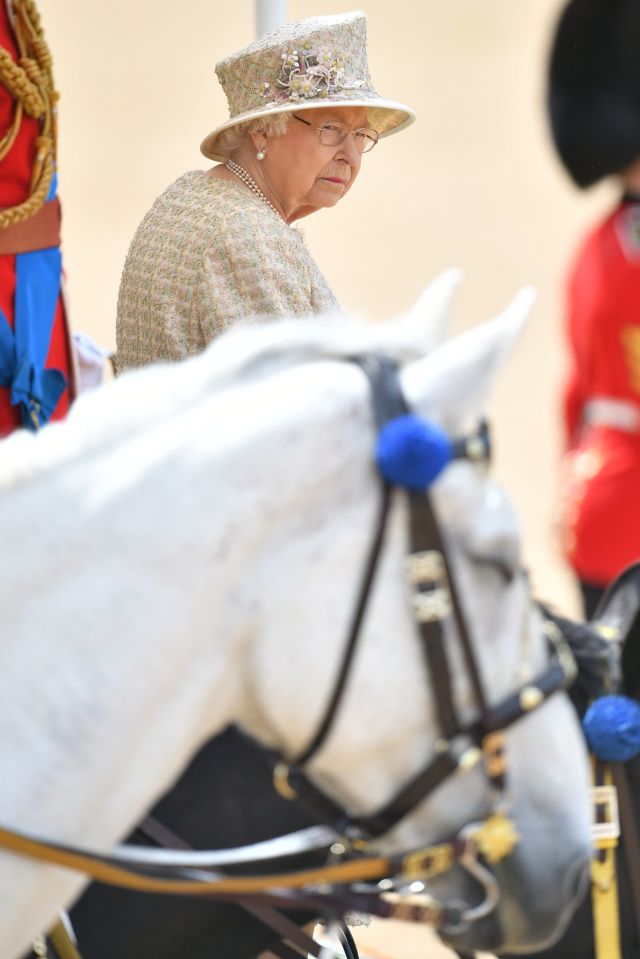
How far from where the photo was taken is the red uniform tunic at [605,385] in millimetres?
1580

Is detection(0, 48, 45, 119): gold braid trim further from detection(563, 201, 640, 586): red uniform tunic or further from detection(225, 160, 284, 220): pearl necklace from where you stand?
detection(563, 201, 640, 586): red uniform tunic

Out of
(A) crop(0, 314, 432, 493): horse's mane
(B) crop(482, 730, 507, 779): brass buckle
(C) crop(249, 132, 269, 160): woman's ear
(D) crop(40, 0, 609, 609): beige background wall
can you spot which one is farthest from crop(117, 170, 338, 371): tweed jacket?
(D) crop(40, 0, 609, 609): beige background wall

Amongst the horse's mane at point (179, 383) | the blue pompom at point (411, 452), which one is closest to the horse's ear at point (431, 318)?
the horse's mane at point (179, 383)

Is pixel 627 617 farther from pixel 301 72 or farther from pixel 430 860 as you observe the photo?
pixel 301 72

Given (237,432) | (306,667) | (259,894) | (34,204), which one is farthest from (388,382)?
(34,204)

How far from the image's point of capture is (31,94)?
8.07 feet

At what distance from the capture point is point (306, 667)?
1.35 meters

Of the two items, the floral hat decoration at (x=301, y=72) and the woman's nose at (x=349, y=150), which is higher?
the floral hat decoration at (x=301, y=72)

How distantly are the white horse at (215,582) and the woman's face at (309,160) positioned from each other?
1.16m

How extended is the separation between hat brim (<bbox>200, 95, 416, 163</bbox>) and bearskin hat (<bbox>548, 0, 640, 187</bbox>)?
688 mm

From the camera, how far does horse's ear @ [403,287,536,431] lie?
4.57ft

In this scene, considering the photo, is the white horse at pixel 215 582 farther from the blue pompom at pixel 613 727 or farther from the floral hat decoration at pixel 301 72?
the floral hat decoration at pixel 301 72

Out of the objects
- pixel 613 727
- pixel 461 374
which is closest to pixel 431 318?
pixel 461 374

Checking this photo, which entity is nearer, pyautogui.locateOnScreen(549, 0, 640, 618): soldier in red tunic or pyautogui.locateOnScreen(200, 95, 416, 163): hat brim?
pyautogui.locateOnScreen(549, 0, 640, 618): soldier in red tunic
